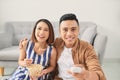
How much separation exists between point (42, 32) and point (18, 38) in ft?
6.82

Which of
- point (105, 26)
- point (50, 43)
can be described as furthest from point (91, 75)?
point (105, 26)

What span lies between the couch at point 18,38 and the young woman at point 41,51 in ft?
4.22

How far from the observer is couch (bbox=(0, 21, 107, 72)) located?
9.36ft

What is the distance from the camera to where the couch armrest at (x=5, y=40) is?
3.15 meters

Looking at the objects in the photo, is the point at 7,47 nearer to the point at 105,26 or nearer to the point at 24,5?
the point at 24,5

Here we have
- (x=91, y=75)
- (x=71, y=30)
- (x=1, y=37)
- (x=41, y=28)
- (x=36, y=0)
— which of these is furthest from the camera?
(x=36, y=0)

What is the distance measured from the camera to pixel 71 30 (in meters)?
1.34

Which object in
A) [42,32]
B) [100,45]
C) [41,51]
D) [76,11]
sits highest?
[76,11]

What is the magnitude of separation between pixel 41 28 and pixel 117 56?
8.74 feet

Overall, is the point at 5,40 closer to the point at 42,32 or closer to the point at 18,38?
the point at 18,38

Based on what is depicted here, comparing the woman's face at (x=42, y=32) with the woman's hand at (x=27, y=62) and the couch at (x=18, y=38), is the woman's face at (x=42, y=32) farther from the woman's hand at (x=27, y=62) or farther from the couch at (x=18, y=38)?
the couch at (x=18, y=38)

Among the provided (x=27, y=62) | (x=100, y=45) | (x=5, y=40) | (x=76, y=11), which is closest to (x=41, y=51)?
(x=27, y=62)

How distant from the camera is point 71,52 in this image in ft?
4.56

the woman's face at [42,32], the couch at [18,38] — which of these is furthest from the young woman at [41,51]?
the couch at [18,38]
